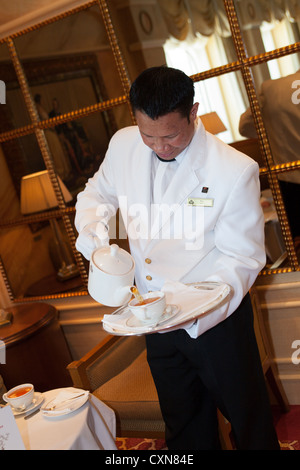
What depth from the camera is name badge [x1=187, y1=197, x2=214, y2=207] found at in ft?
5.89

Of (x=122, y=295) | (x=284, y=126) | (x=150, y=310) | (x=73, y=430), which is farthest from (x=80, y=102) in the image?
(x=73, y=430)

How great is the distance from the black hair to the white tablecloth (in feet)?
3.07

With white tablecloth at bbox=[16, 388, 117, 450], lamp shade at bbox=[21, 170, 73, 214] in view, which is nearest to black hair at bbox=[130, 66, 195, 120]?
white tablecloth at bbox=[16, 388, 117, 450]

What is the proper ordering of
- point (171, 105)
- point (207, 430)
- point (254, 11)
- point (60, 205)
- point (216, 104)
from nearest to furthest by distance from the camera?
1. point (171, 105)
2. point (207, 430)
3. point (254, 11)
4. point (216, 104)
5. point (60, 205)

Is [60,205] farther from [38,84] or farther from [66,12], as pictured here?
[66,12]

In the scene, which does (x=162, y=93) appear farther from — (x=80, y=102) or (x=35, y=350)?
(x=35, y=350)

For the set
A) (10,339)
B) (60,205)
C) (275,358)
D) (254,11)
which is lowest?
(275,358)

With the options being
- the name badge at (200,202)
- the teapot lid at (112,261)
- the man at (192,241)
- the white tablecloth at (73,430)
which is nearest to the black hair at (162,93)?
the man at (192,241)

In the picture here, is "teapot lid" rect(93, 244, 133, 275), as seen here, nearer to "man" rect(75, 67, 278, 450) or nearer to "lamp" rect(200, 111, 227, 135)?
"man" rect(75, 67, 278, 450)

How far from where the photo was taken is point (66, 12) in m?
2.63

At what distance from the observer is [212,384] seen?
1872 millimetres

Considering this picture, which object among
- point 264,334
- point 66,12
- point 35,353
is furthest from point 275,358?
point 66,12

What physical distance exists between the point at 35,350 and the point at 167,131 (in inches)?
64.3

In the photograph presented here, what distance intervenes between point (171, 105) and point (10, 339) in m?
1.62
